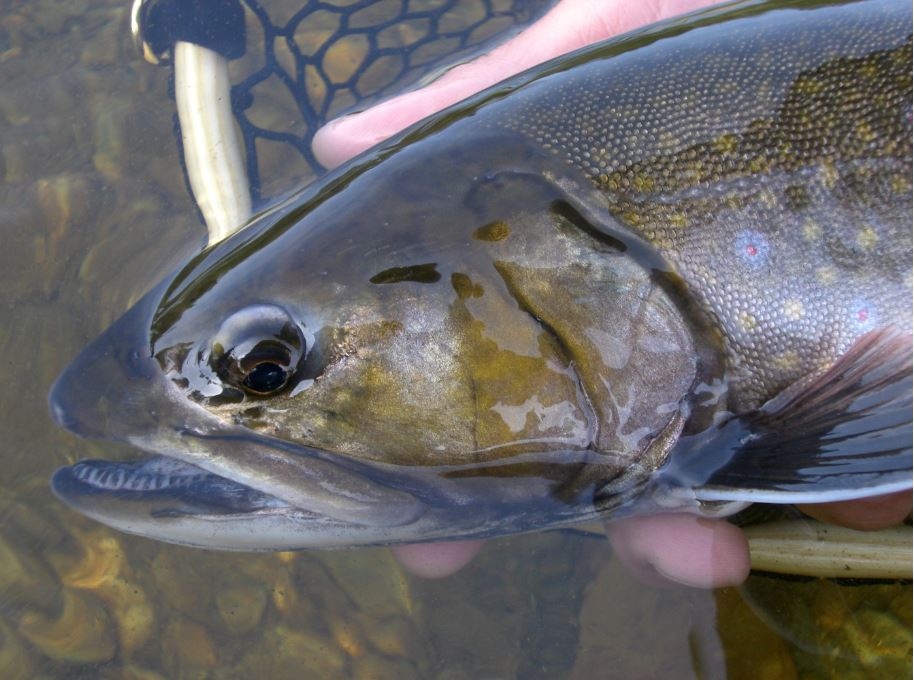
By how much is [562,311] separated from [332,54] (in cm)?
291

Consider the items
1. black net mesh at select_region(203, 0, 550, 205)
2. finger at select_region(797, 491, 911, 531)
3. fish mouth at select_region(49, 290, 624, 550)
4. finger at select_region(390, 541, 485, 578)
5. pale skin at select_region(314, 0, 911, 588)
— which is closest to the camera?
fish mouth at select_region(49, 290, 624, 550)

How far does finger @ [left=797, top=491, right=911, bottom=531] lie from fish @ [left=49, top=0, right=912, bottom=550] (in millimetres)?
569

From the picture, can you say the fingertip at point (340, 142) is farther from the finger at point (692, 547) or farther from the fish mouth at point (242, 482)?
the finger at point (692, 547)

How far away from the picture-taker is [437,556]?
2.83 meters

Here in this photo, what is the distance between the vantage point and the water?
298 cm

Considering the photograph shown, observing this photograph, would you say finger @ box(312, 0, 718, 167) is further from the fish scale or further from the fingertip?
the fish scale

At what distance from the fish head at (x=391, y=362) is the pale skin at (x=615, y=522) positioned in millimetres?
740

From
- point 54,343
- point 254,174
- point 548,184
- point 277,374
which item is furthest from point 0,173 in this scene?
point 548,184

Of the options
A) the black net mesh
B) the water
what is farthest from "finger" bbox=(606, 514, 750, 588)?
the black net mesh

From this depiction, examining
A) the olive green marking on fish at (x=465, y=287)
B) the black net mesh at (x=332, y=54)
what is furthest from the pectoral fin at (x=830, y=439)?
the black net mesh at (x=332, y=54)

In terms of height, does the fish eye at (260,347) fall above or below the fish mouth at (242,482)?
above

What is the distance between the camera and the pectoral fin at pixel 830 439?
1.84 meters

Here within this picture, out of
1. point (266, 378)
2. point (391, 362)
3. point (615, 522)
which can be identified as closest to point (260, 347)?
point (266, 378)

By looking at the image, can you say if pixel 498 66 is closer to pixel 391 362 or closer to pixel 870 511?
pixel 391 362
